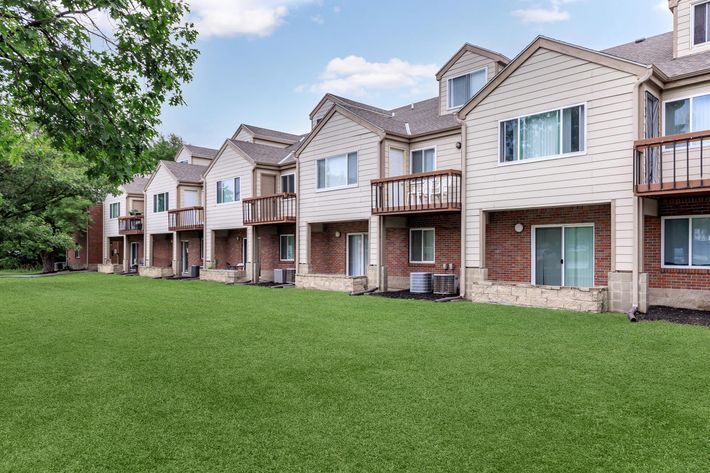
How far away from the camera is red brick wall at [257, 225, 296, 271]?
71.4 ft

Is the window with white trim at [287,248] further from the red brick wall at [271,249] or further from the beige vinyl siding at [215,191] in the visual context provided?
the beige vinyl siding at [215,191]

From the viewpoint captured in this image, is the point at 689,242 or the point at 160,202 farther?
the point at 160,202

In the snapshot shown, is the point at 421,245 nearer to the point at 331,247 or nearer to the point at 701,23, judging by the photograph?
the point at 331,247

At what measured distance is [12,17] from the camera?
6.32 meters

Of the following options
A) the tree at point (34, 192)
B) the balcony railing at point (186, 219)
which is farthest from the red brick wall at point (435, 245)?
the tree at point (34, 192)

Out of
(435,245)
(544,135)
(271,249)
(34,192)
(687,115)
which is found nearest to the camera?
(687,115)

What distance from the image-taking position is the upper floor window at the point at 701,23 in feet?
37.9

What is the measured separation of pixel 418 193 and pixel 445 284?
9.56ft

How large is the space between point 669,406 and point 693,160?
7.61m

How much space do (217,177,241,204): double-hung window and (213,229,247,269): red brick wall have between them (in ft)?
6.39

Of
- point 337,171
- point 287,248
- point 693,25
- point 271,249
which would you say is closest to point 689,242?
point 693,25

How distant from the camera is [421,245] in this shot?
53.3 feet

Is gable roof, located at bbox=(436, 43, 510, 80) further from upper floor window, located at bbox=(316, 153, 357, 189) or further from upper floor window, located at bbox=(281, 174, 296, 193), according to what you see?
upper floor window, located at bbox=(281, 174, 296, 193)

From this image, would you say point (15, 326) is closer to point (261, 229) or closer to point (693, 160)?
point (261, 229)
